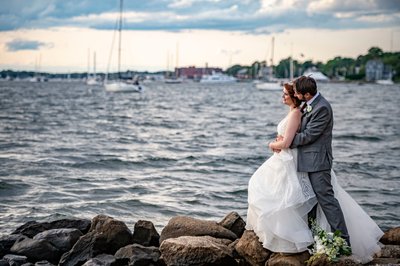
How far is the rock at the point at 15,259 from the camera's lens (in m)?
9.94

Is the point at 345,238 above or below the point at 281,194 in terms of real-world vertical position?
below

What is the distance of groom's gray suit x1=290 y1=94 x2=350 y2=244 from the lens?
8.70 metres

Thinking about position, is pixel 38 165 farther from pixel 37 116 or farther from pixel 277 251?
pixel 37 116

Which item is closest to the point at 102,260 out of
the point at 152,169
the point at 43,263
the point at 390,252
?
the point at 43,263

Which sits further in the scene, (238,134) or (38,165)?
(238,134)

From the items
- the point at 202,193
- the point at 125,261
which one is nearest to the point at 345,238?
the point at 125,261

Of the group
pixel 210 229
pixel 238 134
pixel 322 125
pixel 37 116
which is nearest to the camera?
pixel 322 125

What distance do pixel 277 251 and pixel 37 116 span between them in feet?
155

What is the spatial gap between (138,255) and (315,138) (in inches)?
112

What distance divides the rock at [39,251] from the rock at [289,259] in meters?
3.43

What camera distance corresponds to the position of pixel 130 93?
11475cm

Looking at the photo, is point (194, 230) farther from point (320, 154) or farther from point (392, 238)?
point (392, 238)

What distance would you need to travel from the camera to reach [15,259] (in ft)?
33.1

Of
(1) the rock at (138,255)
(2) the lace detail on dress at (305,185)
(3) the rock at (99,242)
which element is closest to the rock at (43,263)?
(3) the rock at (99,242)
